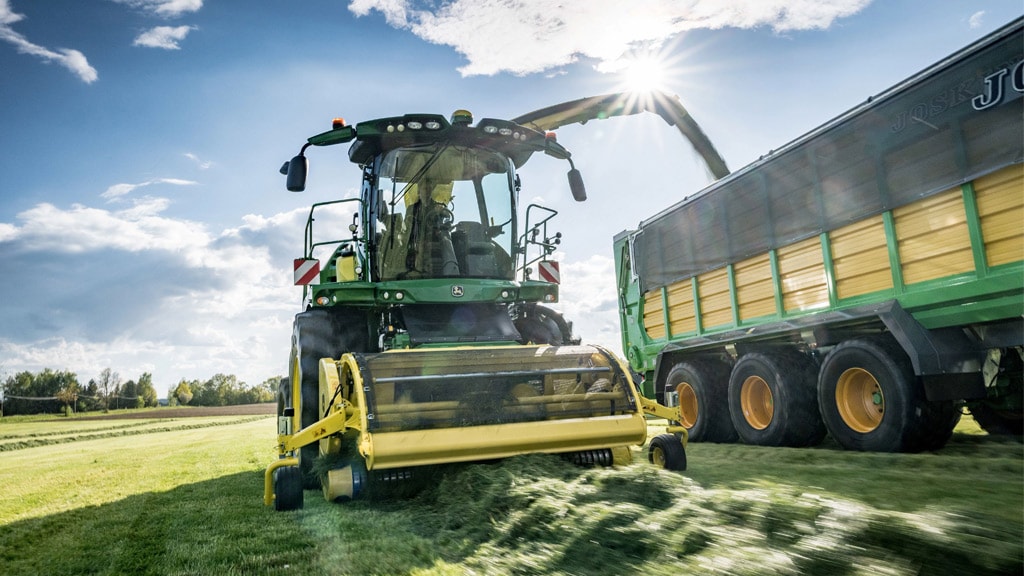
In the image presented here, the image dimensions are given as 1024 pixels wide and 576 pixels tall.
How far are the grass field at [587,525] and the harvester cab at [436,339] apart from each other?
28cm

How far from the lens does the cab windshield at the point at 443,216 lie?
5727mm

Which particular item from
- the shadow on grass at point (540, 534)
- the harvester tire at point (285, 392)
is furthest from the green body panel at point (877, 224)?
the harvester tire at point (285, 392)

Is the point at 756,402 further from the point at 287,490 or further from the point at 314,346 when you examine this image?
the point at 287,490

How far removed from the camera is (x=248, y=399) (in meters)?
64.7

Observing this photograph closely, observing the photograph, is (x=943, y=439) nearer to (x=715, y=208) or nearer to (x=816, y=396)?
(x=816, y=396)

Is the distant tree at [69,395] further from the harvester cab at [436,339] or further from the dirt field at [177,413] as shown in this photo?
the harvester cab at [436,339]

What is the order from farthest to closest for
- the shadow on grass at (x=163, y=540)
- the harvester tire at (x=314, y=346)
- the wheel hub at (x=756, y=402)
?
the wheel hub at (x=756, y=402) → the harvester tire at (x=314, y=346) → the shadow on grass at (x=163, y=540)

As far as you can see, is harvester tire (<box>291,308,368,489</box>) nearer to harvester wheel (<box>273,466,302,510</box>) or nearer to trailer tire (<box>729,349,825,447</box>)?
harvester wheel (<box>273,466,302,510</box>)

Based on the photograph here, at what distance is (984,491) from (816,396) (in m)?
2.85

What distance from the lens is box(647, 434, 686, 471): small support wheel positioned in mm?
4629

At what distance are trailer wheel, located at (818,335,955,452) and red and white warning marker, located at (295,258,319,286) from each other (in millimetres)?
4675

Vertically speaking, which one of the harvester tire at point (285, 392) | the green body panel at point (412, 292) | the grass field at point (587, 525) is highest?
the green body panel at point (412, 292)

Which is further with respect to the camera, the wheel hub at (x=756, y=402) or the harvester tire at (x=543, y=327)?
the wheel hub at (x=756, y=402)

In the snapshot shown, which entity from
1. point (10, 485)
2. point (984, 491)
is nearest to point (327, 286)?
point (984, 491)
